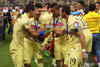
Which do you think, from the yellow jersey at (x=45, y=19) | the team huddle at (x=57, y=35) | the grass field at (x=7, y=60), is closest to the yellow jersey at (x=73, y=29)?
the team huddle at (x=57, y=35)

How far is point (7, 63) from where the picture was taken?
9336 millimetres

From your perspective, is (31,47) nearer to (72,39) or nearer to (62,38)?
(62,38)

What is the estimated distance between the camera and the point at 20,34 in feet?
20.2

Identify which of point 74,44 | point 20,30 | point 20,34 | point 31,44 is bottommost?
point 31,44

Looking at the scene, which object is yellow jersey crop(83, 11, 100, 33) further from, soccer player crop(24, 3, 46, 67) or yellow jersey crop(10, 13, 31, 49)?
yellow jersey crop(10, 13, 31, 49)

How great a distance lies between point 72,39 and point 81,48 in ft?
0.97

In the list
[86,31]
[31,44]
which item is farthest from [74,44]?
[31,44]

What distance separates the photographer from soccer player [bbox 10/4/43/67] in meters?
6.04

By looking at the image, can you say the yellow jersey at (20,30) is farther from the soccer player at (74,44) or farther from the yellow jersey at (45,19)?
the yellow jersey at (45,19)

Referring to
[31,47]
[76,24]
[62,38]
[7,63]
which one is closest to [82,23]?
[76,24]

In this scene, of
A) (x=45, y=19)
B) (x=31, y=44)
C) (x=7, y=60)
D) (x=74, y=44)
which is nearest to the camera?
(x=74, y=44)

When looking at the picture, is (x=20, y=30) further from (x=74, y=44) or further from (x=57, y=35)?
(x=74, y=44)

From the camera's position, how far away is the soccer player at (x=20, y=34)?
6.04m

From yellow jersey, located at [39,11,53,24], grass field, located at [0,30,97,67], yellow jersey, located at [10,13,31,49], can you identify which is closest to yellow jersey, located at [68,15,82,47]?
yellow jersey, located at [10,13,31,49]
